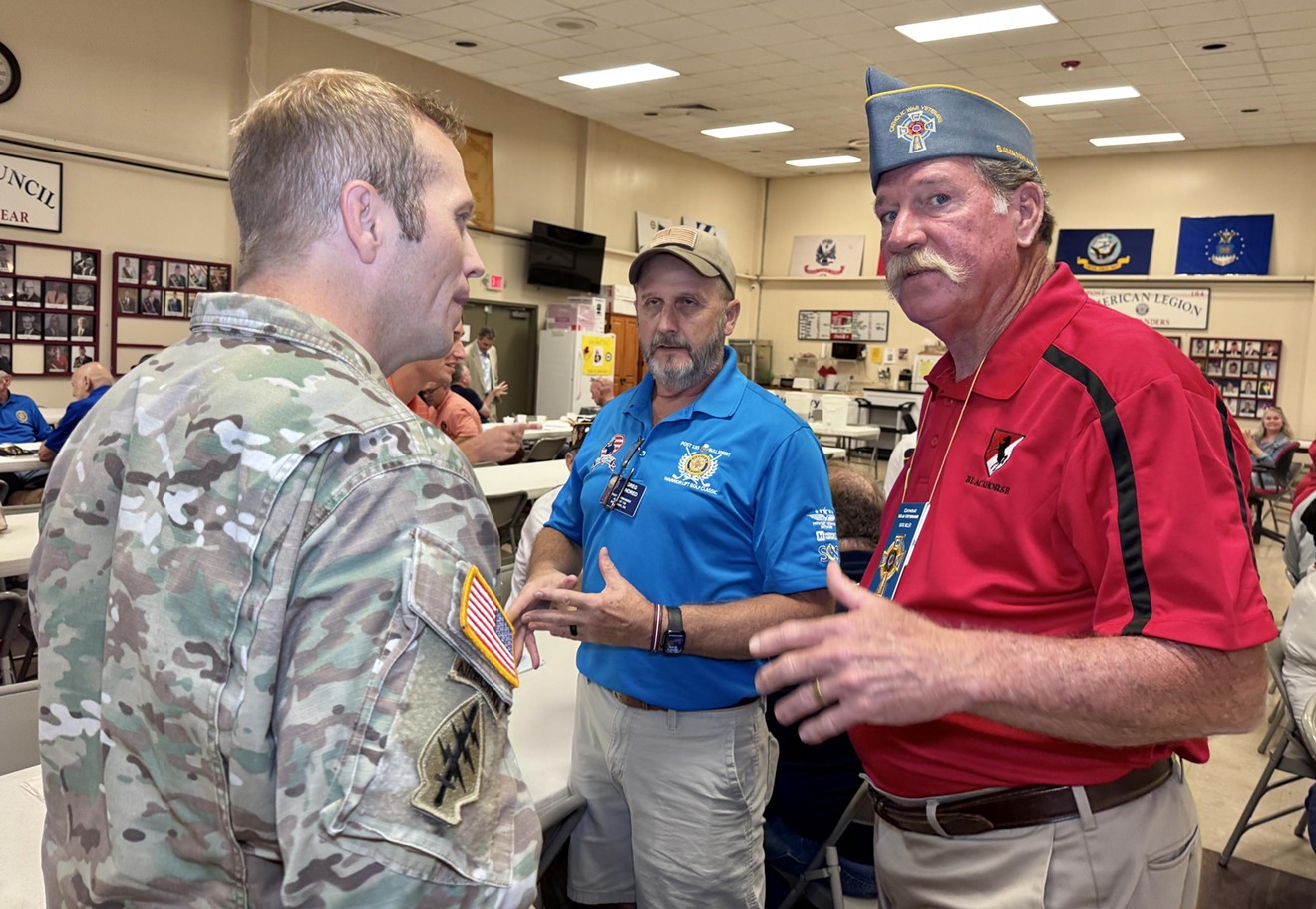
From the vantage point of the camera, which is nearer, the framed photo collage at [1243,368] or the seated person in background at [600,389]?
the seated person in background at [600,389]

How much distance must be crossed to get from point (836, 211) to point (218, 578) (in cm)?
1597

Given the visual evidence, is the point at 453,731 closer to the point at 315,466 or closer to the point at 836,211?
the point at 315,466

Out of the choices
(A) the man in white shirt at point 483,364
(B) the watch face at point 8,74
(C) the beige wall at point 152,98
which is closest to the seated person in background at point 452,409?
(C) the beige wall at point 152,98

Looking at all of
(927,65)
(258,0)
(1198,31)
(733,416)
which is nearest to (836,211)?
(927,65)

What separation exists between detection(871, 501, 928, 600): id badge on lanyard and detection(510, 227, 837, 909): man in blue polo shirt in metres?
0.35

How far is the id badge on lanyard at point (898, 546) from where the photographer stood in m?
1.46

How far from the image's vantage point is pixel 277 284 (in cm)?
94

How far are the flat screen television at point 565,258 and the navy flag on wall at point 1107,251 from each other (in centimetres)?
664

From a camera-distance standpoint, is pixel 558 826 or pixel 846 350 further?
pixel 846 350

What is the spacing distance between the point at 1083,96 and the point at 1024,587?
10.7m

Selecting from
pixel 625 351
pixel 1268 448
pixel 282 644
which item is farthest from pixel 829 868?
pixel 625 351

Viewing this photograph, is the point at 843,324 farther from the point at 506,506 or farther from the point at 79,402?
the point at 79,402

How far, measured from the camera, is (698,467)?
198cm

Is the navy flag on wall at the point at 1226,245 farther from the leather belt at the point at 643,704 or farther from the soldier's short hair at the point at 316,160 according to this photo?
the soldier's short hair at the point at 316,160
